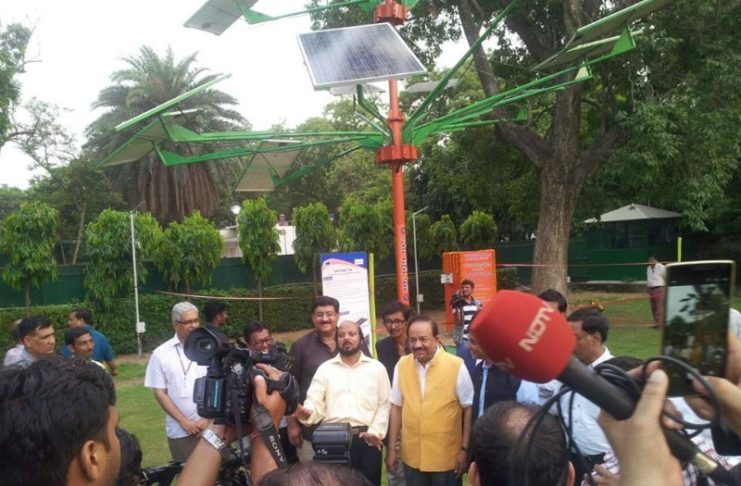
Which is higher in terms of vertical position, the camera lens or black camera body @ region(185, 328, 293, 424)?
the camera lens

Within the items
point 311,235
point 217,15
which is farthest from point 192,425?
point 311,235

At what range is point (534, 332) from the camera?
111cm

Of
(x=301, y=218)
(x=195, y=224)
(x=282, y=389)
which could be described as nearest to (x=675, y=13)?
(x=301, y=218)

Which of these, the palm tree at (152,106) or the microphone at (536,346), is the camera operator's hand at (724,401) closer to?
the microphone at (536,346)

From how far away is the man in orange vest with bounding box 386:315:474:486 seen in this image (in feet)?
14.5

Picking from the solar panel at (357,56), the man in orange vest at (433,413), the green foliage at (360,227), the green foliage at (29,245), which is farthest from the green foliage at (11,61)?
the man in orange vest at (433,413)

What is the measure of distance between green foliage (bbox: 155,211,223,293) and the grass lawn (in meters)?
2.08

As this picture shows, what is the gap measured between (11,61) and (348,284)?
13646mm

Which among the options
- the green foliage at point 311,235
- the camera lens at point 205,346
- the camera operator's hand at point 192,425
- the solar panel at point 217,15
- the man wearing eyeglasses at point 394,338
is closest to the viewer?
the camera lens at point 205,346

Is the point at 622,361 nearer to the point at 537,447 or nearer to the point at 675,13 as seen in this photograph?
the point at 537,447

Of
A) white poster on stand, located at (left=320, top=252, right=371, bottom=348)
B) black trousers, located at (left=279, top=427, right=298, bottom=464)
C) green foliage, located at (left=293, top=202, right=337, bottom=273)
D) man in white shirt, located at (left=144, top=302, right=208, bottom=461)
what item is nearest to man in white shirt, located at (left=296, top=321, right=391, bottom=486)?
black trousers, located at (left=279, top=427, right=298, bottom=464)

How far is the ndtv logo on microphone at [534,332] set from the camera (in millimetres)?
1112

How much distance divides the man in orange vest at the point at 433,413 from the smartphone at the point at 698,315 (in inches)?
125

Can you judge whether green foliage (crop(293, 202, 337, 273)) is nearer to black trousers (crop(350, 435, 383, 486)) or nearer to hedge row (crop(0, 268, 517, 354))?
hedge row (crop(0, 268, 517, 354))
